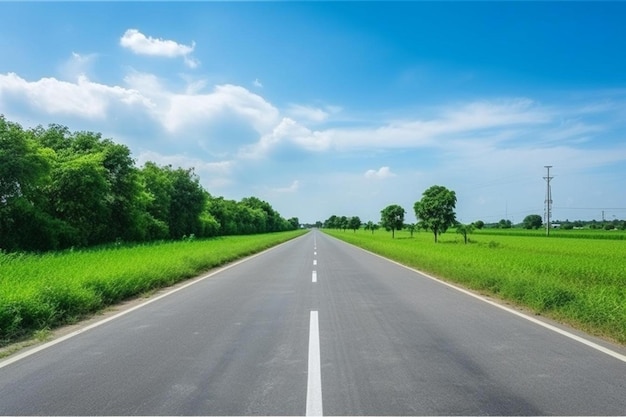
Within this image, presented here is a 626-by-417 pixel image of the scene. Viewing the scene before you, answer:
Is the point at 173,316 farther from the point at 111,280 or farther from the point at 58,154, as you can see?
the point at 58,154

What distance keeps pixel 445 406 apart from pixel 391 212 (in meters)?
83.3

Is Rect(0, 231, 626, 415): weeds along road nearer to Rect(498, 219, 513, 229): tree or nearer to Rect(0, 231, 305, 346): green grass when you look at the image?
Rect(0, 231, 305, 346): green grass

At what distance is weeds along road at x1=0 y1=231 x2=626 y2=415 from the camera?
398 cm

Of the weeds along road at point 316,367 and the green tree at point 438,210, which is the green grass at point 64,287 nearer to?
the weeds along road at point 316,367

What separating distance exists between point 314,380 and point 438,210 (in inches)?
2021

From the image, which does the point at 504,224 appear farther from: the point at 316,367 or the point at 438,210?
the point at 316,367

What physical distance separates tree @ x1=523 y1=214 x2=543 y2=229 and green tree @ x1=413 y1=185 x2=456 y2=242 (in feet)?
274

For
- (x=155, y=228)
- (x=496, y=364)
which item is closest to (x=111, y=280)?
(x=496, y=364)

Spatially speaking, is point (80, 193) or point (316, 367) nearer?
point (316, 367)

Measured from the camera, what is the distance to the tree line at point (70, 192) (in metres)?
21.6

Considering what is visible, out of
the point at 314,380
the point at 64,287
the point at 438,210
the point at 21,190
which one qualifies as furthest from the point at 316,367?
the point at 438,210

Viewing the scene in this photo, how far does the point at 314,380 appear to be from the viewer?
15.1 feet

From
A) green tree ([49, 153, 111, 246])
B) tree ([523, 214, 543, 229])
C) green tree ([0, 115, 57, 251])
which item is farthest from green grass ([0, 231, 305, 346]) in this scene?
tree ([523, 214, 543, 229])

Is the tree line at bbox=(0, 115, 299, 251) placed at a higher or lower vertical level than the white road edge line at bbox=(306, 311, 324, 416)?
higher
